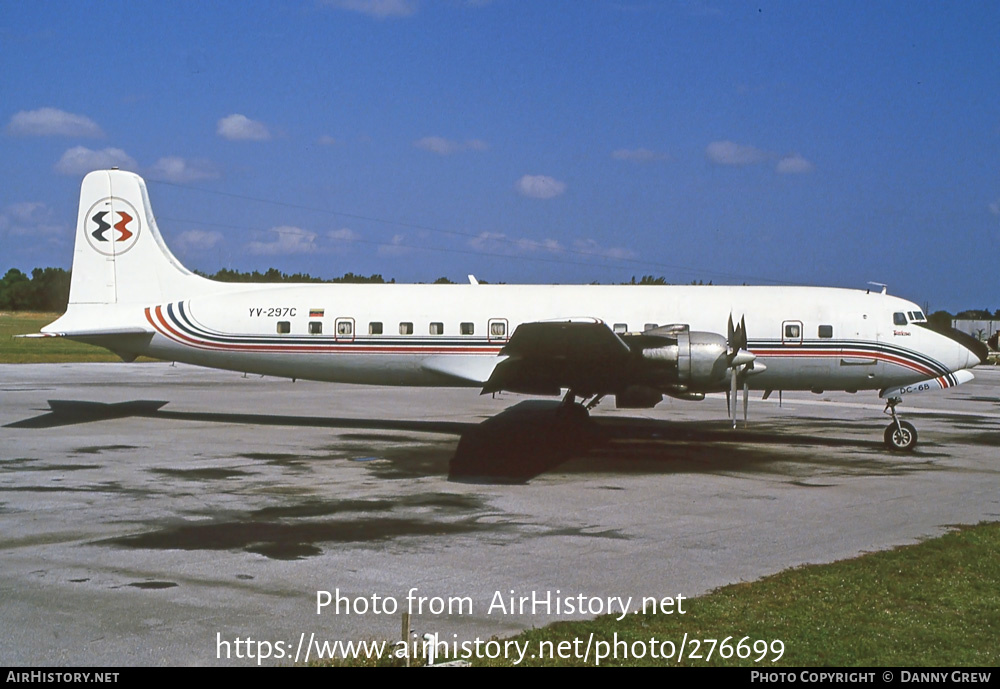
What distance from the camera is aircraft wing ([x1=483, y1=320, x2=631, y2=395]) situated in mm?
15922

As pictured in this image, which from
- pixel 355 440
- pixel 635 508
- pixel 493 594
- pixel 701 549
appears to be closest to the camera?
pixel 493 594

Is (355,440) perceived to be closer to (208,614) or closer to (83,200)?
(83,200)

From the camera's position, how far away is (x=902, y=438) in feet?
64.0

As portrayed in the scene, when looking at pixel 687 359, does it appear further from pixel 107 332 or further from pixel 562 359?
pixel 107 332

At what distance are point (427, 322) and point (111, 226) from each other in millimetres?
8940

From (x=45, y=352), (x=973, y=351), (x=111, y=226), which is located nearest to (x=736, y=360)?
(x=973, y=351)

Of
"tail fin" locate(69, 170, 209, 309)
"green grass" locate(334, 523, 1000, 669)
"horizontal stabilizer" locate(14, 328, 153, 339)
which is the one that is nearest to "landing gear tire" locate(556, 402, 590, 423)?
"tail fin" locate(69, 170, 209, 309)

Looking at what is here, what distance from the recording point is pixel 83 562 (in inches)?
375

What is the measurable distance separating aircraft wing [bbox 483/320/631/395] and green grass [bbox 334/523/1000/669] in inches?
279

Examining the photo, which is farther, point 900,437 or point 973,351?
point 973,351

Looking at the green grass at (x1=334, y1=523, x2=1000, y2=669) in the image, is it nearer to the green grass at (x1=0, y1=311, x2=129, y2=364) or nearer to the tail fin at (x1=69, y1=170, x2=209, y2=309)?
the tail fin at (x1=69, y1=170, x2=209, y2=309)

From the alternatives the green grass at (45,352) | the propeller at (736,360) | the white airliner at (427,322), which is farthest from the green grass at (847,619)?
the green grass at (45,352)
